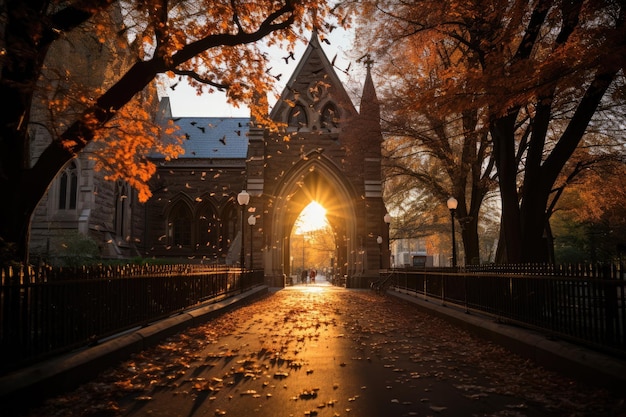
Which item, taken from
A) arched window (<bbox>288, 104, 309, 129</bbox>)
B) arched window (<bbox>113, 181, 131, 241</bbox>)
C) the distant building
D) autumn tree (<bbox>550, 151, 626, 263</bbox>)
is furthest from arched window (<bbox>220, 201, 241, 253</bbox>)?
autumn tree (<bbox>550, 151, 626, 263</bbox>)

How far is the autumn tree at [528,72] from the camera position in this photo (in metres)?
9.25

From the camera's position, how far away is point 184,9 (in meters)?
10.1

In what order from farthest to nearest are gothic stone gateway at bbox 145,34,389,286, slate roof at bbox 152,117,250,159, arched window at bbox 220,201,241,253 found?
slate roof at bbox 152,117,250,159 < arched window at bbox 220,201,241,253 < gothic stone gateway at bbox 145,34,389,286

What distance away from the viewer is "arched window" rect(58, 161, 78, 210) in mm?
28062

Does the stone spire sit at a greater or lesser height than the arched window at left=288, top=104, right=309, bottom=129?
lesser

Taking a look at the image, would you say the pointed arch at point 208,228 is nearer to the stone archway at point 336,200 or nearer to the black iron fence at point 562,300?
the stone archway at point 336,200

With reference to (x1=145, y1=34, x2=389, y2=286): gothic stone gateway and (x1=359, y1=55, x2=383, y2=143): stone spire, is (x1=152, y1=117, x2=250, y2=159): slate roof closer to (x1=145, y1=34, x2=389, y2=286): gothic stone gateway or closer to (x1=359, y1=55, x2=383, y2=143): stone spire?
(x1=145, y1=34, x2=389, y2=286): gothic stone gateway

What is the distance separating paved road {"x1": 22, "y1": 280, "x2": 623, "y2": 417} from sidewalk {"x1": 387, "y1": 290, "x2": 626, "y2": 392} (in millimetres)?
127

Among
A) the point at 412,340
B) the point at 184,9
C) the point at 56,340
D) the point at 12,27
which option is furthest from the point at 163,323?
the point at 184,9

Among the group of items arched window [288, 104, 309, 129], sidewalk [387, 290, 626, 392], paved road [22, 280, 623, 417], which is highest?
arched window [288, 104, 309, 129]

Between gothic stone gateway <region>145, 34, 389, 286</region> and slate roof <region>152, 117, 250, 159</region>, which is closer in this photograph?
gothic stone gateway <region>145, 34, 389, 286</region>

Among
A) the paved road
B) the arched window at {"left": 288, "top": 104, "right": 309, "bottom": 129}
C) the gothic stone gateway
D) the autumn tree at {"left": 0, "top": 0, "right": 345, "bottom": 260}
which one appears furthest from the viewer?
the arched window at {"left": 288, "top": 104, "right": 309, "bottom": 129}

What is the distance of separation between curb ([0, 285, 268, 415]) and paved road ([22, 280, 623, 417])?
0.11 metres

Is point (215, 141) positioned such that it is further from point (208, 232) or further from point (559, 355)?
point (559, 355)
